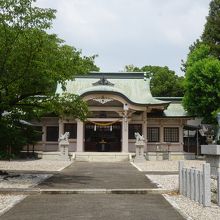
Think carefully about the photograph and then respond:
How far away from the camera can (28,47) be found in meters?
16.3

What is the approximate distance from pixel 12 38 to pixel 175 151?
25709 mm

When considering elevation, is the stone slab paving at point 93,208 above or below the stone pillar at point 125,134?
below

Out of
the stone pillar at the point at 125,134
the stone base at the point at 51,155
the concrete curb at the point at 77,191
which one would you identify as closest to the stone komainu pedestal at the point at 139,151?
the stone pillar at the point at 125,134

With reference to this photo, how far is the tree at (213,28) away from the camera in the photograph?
47169 millimetres

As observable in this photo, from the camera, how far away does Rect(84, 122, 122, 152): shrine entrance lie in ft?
129

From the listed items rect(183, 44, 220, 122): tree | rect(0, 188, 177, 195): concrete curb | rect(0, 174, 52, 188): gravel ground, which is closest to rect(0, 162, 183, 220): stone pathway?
rect(0, 188, 177, 195): concrete curb

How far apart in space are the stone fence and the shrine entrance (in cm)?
2598

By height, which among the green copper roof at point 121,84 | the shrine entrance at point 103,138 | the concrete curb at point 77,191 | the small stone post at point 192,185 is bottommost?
the concrete curb at point 77,191

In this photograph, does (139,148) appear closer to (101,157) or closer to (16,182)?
(101,157)

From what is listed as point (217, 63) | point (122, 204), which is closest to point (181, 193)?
point (122, 204)

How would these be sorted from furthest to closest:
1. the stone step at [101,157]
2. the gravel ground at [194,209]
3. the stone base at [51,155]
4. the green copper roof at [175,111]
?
the green copper roof at [175,111]
the stone base at [51,155]
the stone step at [101,157]
the gravel ground at [194,209]

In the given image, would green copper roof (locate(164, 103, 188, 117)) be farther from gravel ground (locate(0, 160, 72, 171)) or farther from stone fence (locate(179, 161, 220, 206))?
stone fence (locate(179, 161, 220, 206))

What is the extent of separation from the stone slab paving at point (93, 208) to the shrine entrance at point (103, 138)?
26.3m

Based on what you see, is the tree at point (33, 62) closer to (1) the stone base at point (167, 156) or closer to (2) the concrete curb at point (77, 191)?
(2) the concrete curb at point (77, 191)
